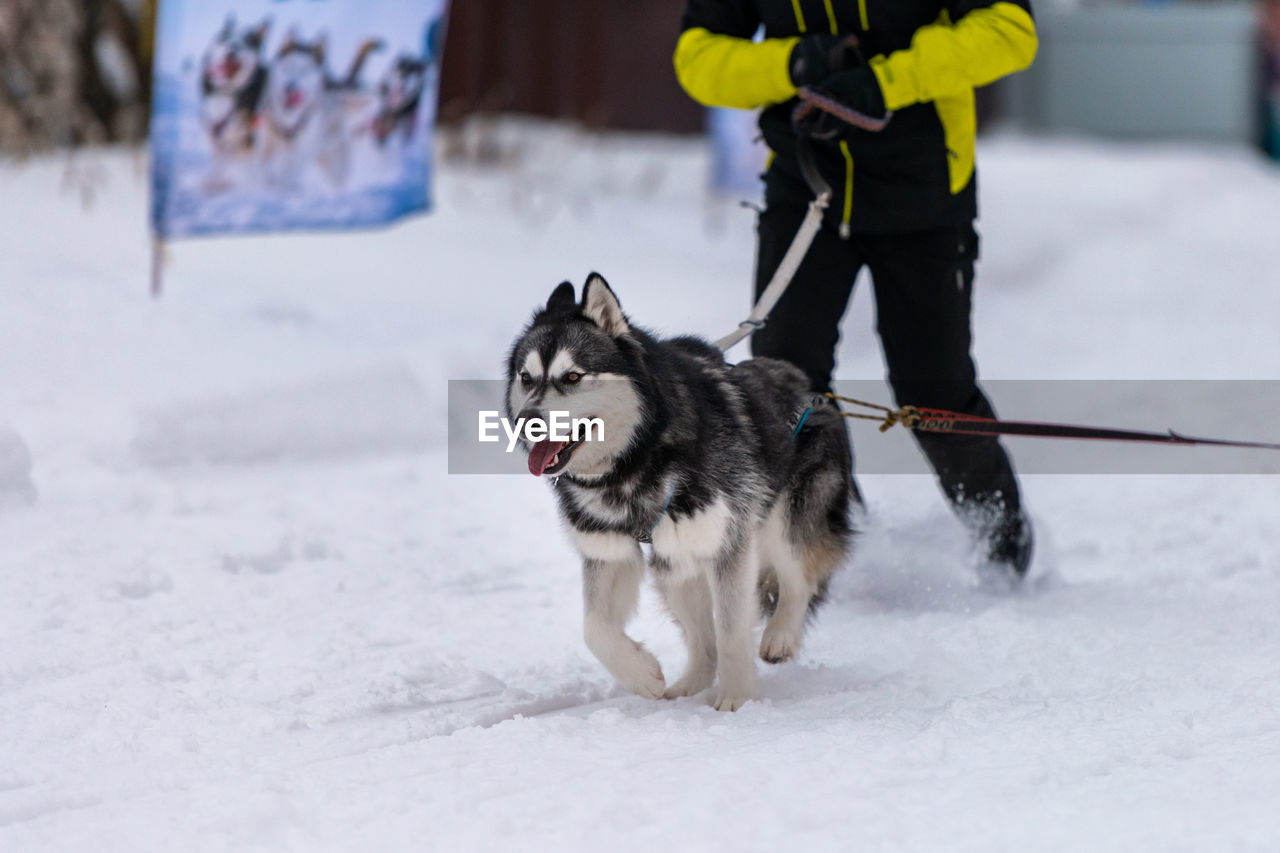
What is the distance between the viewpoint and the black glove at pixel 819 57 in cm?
315

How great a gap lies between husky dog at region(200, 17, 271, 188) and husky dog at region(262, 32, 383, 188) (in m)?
0.08

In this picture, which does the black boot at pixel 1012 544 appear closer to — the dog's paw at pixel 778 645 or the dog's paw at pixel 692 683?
the dog's paw at pixel 778 645

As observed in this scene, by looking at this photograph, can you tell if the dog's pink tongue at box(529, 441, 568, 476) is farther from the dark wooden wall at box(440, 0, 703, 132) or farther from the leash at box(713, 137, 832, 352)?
the dark wooden wall at box(440, 0, 703, 132)

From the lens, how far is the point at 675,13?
510 inches

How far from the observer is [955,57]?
3.10 meters

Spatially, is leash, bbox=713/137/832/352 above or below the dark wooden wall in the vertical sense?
above

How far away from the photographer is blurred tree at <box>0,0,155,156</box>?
8133 millimetres

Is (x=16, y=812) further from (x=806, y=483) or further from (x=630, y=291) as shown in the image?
(x=630, y=291)

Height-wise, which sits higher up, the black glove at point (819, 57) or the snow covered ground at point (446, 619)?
the black glove at point (819, 57)

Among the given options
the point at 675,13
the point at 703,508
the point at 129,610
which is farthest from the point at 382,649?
the point at 675,13

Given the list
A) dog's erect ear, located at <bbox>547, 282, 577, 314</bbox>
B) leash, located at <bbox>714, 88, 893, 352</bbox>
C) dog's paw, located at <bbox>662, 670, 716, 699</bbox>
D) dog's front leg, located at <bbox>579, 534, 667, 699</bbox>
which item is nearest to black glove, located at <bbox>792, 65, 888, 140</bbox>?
leash, located at <bbox>714, 88, 893, 352</bbox>

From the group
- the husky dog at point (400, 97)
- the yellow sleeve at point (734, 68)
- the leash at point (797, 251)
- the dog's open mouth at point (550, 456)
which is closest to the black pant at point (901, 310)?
the leash at point (797, 251)

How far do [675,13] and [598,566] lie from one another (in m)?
11.1

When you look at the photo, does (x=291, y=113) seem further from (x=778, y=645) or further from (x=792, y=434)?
(x=778, y=645)
